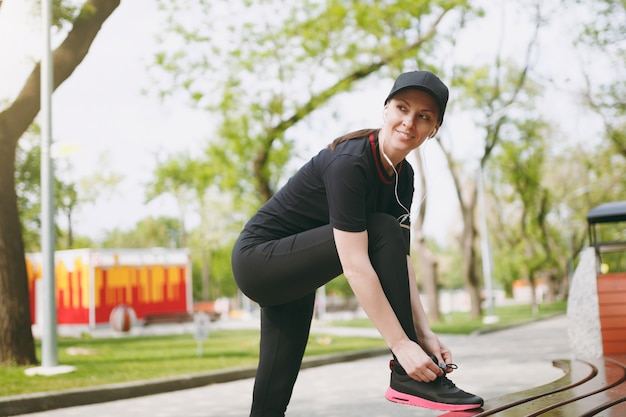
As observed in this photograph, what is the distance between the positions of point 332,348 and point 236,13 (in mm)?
8708

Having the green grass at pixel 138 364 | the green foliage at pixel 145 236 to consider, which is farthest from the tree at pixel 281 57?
the green foliage at pixel 145 236

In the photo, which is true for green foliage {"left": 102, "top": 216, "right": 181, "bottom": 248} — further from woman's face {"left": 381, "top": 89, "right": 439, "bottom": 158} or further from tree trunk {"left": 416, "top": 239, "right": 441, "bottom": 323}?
woman's face {"left": 381, "top": 89, "right": 439, "bottom": 158}

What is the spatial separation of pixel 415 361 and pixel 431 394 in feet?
0.50

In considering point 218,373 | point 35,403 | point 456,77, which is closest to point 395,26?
point 456,77

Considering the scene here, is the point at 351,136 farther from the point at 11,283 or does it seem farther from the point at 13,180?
the point at 13,180

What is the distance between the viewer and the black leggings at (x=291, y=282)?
8.47 ft

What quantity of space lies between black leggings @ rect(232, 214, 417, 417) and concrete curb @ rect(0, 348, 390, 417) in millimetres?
4417

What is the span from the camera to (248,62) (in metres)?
17.0

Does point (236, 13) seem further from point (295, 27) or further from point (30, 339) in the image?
point (30, 339)

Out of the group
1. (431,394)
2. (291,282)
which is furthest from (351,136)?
(431,394)

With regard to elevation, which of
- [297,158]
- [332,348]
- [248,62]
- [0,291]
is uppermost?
[248,62]

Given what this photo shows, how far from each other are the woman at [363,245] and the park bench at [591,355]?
0.28 m

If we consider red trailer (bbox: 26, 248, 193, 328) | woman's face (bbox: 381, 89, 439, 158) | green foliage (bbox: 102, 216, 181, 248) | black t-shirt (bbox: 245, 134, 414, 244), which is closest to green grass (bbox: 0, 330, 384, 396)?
black t-shirt (bbox: 245, 134, 414, 244)

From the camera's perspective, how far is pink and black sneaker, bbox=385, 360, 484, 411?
2.52 m
